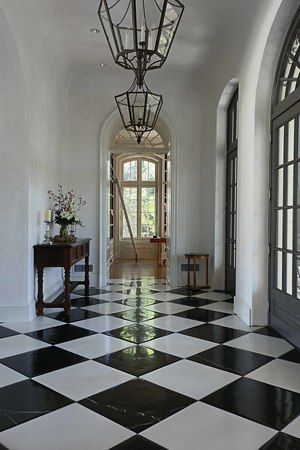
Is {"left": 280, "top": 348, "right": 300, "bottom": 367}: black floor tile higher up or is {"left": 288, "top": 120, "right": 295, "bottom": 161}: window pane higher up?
{"left": 288, "top": 120, "right": 295, "bottom": 161}: window pane

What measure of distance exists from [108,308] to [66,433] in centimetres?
299

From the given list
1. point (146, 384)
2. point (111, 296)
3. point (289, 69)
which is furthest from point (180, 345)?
point (289, 69)

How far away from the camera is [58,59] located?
18.4 feet

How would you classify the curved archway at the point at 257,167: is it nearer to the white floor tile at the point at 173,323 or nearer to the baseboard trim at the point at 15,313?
the white floor tile at the point at 173,323

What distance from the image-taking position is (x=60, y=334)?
3891 mm

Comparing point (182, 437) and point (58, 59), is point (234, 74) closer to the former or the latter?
point (58, 59)

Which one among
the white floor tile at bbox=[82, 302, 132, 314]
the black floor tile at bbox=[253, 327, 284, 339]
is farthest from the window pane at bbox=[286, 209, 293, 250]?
the white floor tile at bbox=[82, 302, 132, 314]

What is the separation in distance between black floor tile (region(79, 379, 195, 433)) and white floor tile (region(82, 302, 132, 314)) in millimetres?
2228

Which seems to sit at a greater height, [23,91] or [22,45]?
[22,45]

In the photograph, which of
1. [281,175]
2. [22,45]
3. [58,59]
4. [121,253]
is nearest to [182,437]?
[281,175]

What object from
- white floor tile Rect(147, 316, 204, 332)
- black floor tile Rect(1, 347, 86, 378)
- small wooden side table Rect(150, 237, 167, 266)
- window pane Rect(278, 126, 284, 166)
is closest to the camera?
black floor tile Rect(1, 347, 86, 378)

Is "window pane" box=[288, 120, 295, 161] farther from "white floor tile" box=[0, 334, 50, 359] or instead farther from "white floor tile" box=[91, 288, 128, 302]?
"white floor tile" box=[91, 288, 128, 302]

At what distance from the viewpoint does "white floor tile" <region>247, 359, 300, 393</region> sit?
8.89ft

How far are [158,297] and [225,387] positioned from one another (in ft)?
10.4
